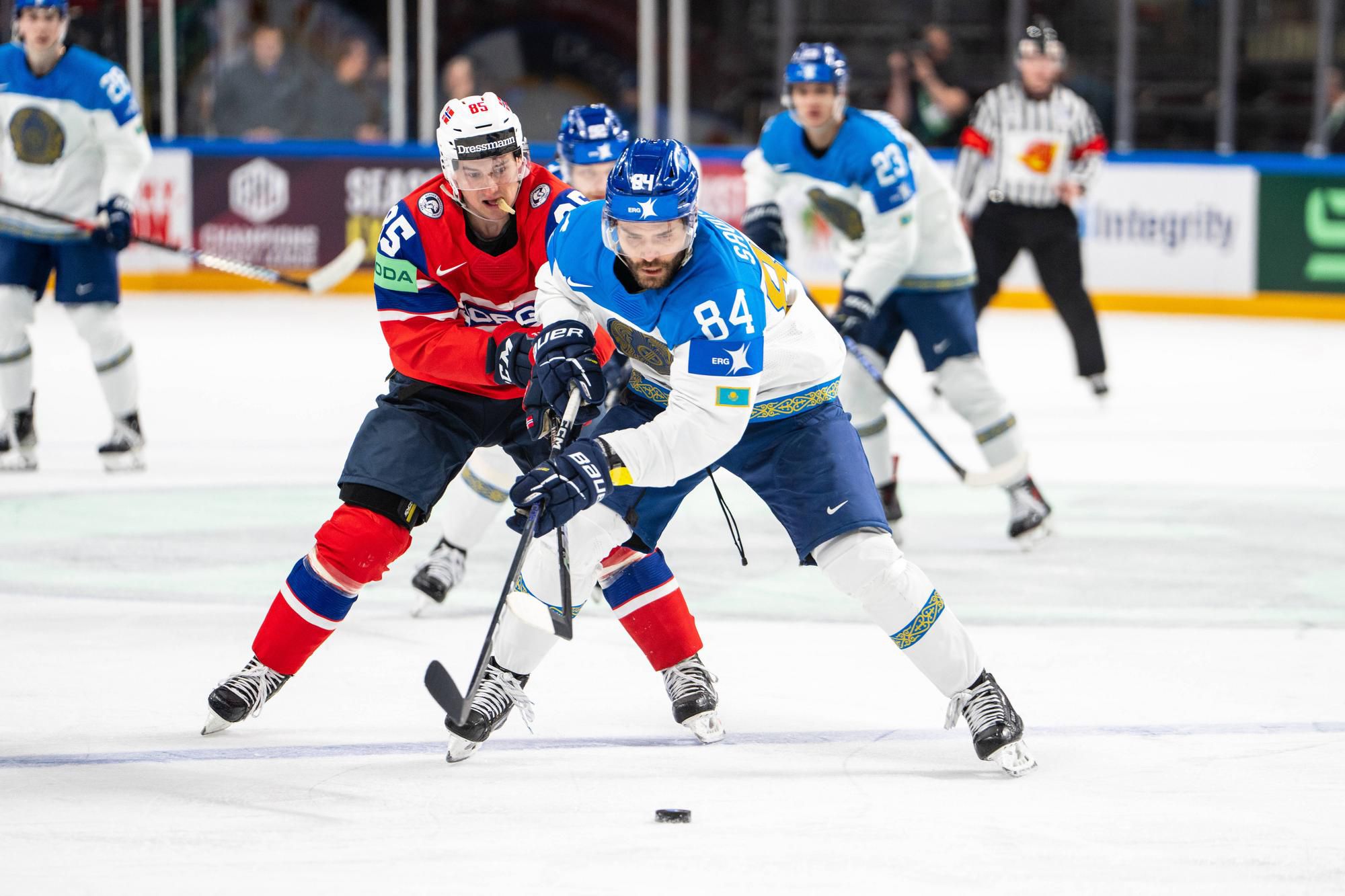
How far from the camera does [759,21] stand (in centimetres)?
1139

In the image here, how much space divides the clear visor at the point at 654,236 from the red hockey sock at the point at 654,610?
0.63m

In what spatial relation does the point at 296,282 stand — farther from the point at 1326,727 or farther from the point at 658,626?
the point at 1326,727

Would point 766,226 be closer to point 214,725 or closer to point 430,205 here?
point 430,205

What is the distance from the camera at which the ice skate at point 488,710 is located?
10.0ft

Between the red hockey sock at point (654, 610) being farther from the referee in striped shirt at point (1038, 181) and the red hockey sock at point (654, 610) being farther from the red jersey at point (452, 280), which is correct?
the referee in striped shirt at point (1038, 181)

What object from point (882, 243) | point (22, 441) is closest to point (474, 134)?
point (882, 243)

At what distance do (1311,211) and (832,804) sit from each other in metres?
7.24

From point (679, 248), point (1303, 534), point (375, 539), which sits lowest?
point (1303, 534)

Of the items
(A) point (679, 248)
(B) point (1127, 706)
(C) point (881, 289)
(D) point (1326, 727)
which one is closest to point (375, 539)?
(A) point (679, 248)

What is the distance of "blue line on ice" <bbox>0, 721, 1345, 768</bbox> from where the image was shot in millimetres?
3096

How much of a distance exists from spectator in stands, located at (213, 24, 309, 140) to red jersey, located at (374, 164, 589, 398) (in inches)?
309

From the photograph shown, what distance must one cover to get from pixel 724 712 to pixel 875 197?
5.76 ft

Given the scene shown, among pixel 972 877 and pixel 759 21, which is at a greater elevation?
pixel 759 21

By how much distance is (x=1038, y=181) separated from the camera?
7383mm
